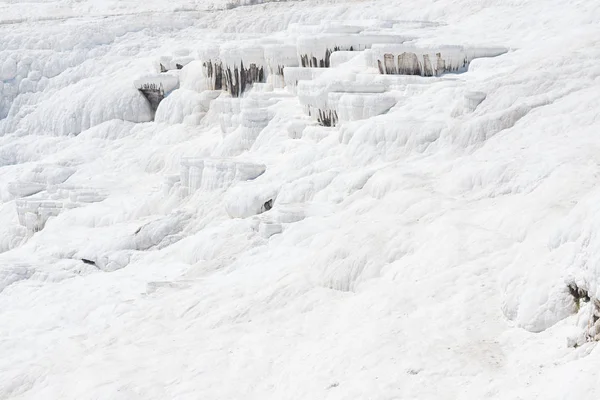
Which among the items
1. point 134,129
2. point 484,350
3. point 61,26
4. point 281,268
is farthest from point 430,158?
point 61,26

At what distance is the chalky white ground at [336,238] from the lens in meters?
12.4

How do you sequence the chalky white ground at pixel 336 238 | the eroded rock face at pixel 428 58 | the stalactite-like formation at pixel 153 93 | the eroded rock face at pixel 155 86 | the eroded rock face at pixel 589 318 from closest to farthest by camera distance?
the eroded rock face at pixel 589 318 < the chalky white ground at pixel 336 238 < the eroded rock face at pixel 428 58 < the eroded rock face at pixel 155 86 < the stalactite-like formation at pixel 153 93

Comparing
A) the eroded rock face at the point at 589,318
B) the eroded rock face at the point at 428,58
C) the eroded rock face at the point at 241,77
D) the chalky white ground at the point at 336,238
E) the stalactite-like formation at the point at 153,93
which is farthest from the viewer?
the stalactite-like formation at the point at 153,93

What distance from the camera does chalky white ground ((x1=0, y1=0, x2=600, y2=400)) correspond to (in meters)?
12.4

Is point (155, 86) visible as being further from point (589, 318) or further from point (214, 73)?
point (589, 318)

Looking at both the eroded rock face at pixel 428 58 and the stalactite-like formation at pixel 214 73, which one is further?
the stalactite-like formation at pixel 214 73

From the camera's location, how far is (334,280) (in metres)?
16.1

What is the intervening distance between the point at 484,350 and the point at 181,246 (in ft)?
37.2

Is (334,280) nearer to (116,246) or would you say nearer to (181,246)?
(181,246)

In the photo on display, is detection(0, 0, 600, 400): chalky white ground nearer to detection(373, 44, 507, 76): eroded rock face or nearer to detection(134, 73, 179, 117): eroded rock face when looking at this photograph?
detection(373, 44, 507, 76): eroded rock face

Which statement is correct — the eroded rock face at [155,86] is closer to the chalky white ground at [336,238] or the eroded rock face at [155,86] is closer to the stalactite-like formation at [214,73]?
the chalky white ground at [336,238]

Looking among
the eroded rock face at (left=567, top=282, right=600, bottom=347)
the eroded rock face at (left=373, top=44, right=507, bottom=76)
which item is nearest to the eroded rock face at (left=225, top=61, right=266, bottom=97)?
the eroded rock face at (left=373, top=44, right=507, bottom=76)

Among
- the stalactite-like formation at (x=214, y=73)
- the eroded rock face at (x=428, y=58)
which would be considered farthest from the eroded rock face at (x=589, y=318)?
the stalactite-like formation at (x=214, y=73)

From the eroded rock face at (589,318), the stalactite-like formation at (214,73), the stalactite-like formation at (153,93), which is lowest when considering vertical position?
the stalactite-like formation at (153,93)
